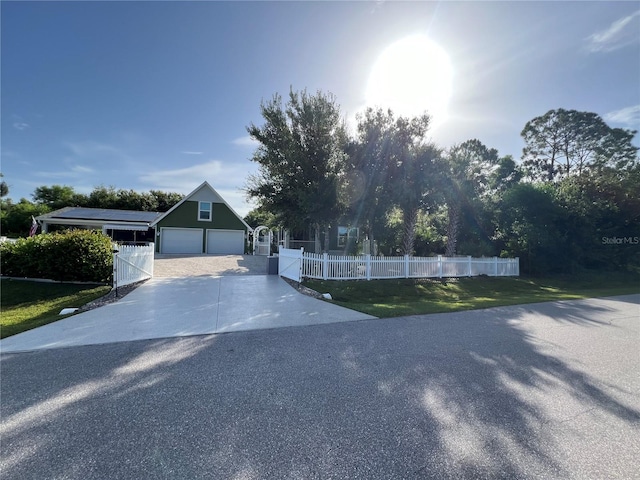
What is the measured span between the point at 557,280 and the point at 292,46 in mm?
17042

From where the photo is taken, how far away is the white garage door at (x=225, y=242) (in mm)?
23875

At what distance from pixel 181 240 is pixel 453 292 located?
67.0 ft

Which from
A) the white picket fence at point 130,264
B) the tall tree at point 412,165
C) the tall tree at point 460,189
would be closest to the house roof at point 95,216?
the white picket fence at point 130,264

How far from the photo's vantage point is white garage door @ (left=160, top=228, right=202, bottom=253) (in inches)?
897

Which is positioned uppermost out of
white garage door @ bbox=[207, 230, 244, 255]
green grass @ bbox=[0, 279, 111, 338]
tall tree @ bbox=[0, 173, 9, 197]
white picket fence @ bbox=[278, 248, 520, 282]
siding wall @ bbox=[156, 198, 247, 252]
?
tall tree @ bbox=[0, 173, 9, 197]

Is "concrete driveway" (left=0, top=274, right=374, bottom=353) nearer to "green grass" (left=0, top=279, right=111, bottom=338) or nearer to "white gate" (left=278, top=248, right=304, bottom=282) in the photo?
"green grass" (left=0, top=279, right=111, bottom=338)

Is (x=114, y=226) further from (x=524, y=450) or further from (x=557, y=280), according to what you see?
(x=557, y=280)

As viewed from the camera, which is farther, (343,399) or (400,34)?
(400,34)

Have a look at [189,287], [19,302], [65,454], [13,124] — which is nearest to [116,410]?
[65,454]

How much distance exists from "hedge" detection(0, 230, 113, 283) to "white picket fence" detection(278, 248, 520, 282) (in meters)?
6.16

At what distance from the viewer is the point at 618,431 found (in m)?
2.52

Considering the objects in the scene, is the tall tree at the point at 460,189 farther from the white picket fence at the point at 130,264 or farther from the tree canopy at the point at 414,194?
the white picket fence at the point at 130,264

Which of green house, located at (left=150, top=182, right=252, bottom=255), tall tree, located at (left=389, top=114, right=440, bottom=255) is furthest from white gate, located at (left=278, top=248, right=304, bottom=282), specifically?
green house, located at (left=150, top=182, right=252, bottom=255)

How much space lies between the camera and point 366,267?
11.3 metres
